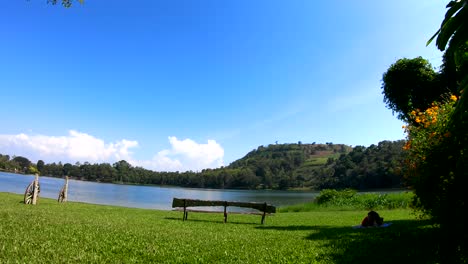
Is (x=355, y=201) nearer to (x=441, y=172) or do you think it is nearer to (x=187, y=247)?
(x=441, y=172)

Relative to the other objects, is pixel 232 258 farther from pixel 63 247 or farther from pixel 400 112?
pixel 400 112

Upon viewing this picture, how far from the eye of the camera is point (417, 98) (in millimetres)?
20703

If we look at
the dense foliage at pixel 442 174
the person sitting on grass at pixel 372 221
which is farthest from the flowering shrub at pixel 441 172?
the person sitting on grass at pixel 372 221

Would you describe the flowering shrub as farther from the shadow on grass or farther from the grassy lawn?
the grassy lawn

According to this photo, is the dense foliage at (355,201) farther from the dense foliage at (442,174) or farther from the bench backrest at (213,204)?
the dense foliage at (442,174)

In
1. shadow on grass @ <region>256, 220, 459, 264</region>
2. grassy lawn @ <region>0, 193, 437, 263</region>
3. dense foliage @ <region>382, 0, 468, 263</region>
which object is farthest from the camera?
dense foliage @ <region>382, 0, 468, 263</region>

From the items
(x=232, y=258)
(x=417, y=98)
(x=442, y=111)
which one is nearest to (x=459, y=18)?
(x=232, y=258)

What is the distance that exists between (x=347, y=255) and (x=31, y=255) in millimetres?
6523

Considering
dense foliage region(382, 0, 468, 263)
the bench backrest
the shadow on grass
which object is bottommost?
the shadow on grass

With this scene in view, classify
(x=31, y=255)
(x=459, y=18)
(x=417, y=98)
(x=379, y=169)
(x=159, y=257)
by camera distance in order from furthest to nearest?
(x=379, y=169) → (x=417, y=98) → (x=159, y=257) → (x=31, y=255) → (x=459, y=18)

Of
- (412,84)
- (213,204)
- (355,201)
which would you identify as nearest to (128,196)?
(355,201)

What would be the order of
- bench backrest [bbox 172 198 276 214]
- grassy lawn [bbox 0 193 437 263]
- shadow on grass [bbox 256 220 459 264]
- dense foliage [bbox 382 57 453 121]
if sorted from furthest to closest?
1. dense foliage [bbox 382 57 453 121]
2. bench backrest [bbox 172 198 276 214]
3. shadow on grass [bbox 256 220 459 264]
4. grassy lawn [bbox 0 193 437 263]

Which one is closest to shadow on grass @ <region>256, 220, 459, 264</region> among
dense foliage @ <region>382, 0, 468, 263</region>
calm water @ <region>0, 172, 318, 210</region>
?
dense foliage @ <region>382, 0, 468, 263</region>

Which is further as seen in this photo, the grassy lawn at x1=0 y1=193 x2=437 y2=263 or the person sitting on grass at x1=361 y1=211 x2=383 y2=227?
the person sitting on grass at x1=361 y1=211 x2=383 y2=227
